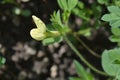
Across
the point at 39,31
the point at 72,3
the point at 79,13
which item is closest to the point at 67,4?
the point at 72,3

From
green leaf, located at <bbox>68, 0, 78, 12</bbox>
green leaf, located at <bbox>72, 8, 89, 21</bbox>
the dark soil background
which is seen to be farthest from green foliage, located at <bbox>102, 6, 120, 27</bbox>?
the dark soil background

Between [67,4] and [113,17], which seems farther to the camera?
[67,4]

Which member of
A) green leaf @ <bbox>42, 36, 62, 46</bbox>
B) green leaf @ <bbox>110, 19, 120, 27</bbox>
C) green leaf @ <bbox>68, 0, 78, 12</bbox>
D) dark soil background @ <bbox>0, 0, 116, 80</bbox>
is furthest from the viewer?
dark soil background @ <bbox>0, 0, 116, 80</bbox>

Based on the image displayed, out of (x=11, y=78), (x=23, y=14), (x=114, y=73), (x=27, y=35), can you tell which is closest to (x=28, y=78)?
(x=11, y=78)

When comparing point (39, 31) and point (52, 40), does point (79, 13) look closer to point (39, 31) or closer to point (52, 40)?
point (52, 40)

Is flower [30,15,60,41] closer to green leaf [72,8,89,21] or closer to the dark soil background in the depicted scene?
green leaf [72,8,89,21]

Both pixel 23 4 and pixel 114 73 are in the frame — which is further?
pixel 23 4

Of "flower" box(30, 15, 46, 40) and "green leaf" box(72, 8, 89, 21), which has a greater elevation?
"green leaf" box(72, 8, 89, 21)

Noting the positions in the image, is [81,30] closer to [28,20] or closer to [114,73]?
[28,20]

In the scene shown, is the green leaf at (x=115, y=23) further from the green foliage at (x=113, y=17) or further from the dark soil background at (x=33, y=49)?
the dark soil background at (x=33, y=49)
